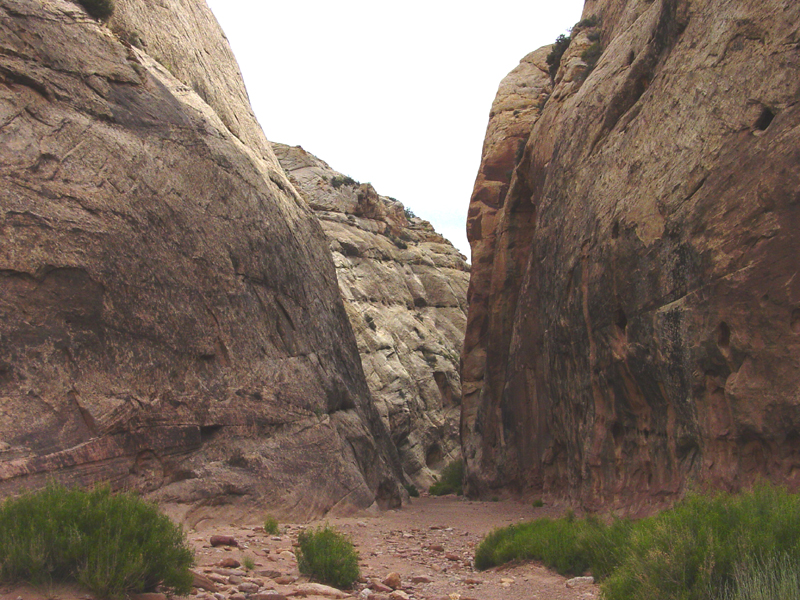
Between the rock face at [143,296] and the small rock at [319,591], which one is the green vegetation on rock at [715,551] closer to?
the small rock at [319,591]

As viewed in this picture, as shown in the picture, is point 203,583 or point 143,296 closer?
point 203,583

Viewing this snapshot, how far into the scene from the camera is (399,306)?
49875 millimetres

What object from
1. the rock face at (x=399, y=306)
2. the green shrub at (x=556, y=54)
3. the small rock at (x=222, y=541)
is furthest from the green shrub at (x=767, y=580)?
the rock face at (x=399, y=306)

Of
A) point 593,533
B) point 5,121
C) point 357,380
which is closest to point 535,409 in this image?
point 357,380

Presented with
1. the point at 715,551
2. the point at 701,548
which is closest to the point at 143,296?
the point at 701,548

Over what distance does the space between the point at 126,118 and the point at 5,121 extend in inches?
124

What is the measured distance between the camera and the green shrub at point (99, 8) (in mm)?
17641

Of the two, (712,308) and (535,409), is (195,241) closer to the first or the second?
(712,308)

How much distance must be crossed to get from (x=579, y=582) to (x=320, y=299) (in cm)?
1554

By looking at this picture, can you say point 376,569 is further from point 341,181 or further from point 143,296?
point 341,181

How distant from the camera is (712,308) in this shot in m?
11.9

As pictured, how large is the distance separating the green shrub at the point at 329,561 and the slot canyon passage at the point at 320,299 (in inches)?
19.1

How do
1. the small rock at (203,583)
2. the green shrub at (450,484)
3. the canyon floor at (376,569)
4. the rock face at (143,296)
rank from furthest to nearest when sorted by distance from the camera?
1. the green shrub at (450,484)
2. the rock face at (143,296)
3. the canyon floor at (376,569)
4. the small rock at (203,583)

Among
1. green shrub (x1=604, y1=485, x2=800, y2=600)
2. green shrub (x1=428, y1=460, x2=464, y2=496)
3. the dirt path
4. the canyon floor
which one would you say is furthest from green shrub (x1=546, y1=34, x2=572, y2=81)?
green shrub (x1=604, y1=485, x2=800, y2=600)
